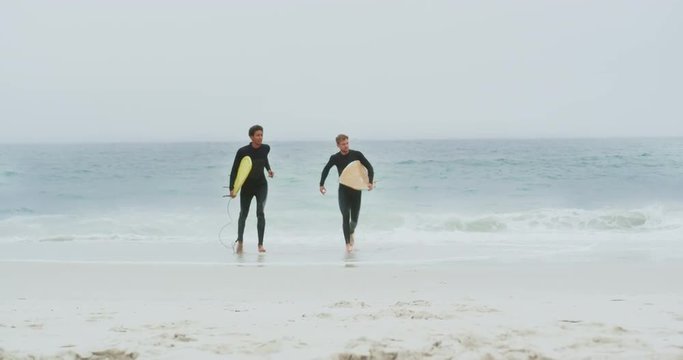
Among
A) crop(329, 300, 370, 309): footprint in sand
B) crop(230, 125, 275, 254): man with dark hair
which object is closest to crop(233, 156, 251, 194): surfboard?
crop(230, 125, 275, 254): man with dark hair

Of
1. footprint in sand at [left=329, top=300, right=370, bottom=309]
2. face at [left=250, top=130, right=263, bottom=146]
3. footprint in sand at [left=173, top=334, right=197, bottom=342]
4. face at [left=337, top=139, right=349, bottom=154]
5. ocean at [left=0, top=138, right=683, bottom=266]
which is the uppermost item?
face at [left=250, top=130, right=263, bottom=146]

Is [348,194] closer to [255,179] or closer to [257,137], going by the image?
[255,179]

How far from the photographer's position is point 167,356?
383 centimetres

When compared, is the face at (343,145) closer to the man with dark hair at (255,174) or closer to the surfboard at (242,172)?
the man with dark hair at (255,174)

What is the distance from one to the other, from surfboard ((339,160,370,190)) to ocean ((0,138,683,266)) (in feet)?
3.04

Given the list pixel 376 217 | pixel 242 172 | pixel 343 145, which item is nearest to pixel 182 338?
pixel 242 172

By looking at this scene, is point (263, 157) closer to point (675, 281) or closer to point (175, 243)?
point (175, 243)

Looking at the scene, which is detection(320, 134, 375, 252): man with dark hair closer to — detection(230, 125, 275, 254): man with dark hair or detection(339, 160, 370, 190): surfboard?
detection(339, 160, 370, 190): surfboard

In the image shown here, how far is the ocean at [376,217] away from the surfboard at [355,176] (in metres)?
0.93

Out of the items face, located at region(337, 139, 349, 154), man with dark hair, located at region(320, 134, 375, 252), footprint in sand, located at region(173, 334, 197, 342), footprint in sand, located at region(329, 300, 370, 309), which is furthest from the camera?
man with dark hair, located at region(320, 134, 375, 252)

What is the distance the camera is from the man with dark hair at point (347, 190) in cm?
937

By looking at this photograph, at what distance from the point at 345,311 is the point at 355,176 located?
4.50 meters

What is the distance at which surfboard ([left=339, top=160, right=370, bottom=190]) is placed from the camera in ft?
30.9

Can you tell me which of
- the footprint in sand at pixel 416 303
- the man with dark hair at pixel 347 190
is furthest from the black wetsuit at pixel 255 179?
the footprint in sand at pixel 416 303
